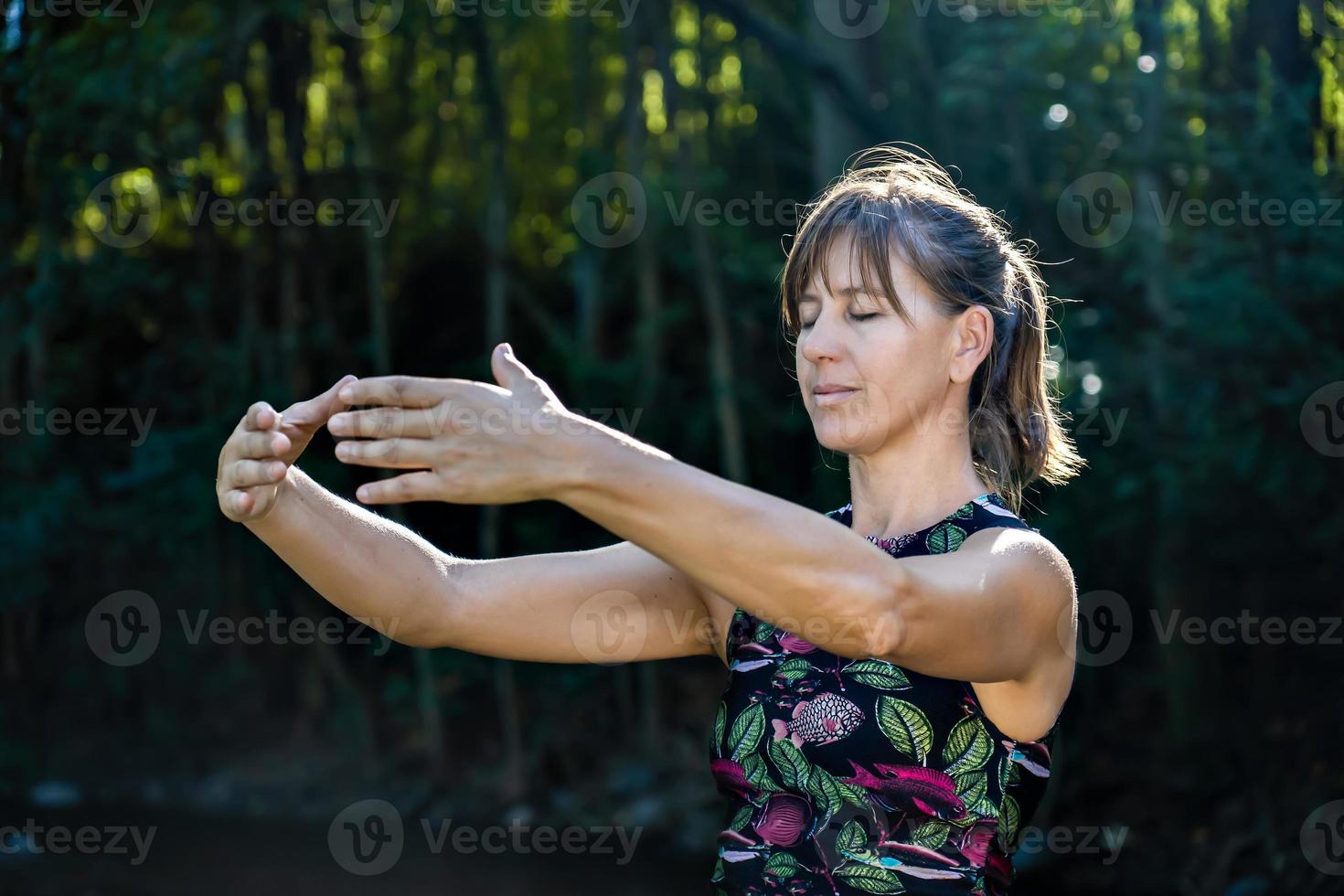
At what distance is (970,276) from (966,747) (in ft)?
1.84

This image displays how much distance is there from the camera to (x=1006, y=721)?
4.98 feet

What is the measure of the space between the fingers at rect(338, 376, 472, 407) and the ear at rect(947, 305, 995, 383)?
710mm

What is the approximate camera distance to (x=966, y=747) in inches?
59.0

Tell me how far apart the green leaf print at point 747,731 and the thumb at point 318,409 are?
0.59 m

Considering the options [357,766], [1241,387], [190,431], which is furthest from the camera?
[357,766]

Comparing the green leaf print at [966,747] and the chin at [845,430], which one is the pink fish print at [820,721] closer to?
the green leaf print at [966,747]

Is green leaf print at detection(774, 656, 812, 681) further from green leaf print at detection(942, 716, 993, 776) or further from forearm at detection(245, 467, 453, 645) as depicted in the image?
forearm at detection(245, 467, 453, 645)

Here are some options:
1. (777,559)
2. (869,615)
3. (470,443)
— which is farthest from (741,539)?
(470,443)

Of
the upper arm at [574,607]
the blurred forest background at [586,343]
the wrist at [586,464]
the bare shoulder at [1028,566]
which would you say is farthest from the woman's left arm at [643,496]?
the blurred forest background at [586,343]

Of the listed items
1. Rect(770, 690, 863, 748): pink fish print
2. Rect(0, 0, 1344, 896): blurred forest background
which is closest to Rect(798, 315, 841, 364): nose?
Rect(770, 690, 863, 748): pink fish print

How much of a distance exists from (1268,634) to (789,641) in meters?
3.84

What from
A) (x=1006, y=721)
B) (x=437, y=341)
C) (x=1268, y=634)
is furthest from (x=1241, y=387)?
(x=437, y=341)

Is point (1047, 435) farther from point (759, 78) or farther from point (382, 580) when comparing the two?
point (759, 78)

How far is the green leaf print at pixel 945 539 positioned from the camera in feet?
5.20
